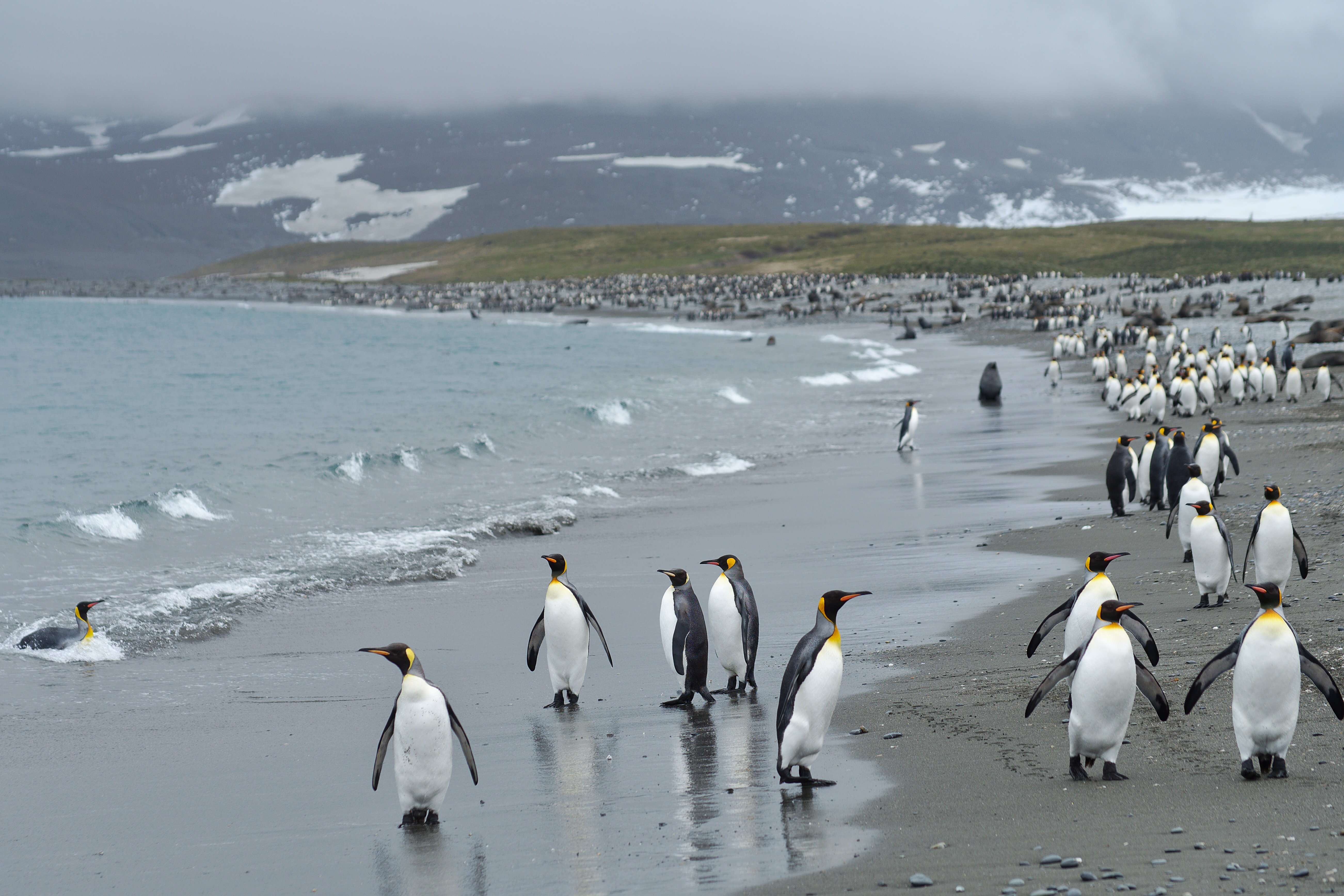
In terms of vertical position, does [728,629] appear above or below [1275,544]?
below

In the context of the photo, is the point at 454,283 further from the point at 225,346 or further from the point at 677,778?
the point at 677,778

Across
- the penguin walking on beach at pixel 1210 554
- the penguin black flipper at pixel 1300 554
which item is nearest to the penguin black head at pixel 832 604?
the penguin walking on beach at pixel 1210 554

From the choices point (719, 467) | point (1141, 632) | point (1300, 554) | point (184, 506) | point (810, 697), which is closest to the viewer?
point (810, 697)

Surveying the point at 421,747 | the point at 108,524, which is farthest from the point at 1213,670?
the point at 108,524

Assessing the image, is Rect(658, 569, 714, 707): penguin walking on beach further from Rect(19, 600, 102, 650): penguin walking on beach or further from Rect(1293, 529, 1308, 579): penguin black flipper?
Rect(19, 600, 102, 650): penguin walking on beach

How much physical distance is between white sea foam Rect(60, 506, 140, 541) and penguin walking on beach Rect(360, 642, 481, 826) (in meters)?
8.05

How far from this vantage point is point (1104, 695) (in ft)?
15.5

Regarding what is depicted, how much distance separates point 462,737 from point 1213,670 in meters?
2.99

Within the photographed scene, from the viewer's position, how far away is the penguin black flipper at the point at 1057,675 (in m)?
4.95

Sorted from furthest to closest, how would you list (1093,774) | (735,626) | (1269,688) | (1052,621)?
(735,626) < (1052,621) < (1093,774) < (1269,688)

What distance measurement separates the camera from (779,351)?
39281mm

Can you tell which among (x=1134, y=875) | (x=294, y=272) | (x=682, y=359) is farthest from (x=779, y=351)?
(x=294, y=272)

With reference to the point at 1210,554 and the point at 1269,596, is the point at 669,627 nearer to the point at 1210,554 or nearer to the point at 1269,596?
the point at 1269,596

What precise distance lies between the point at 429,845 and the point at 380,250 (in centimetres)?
16727
